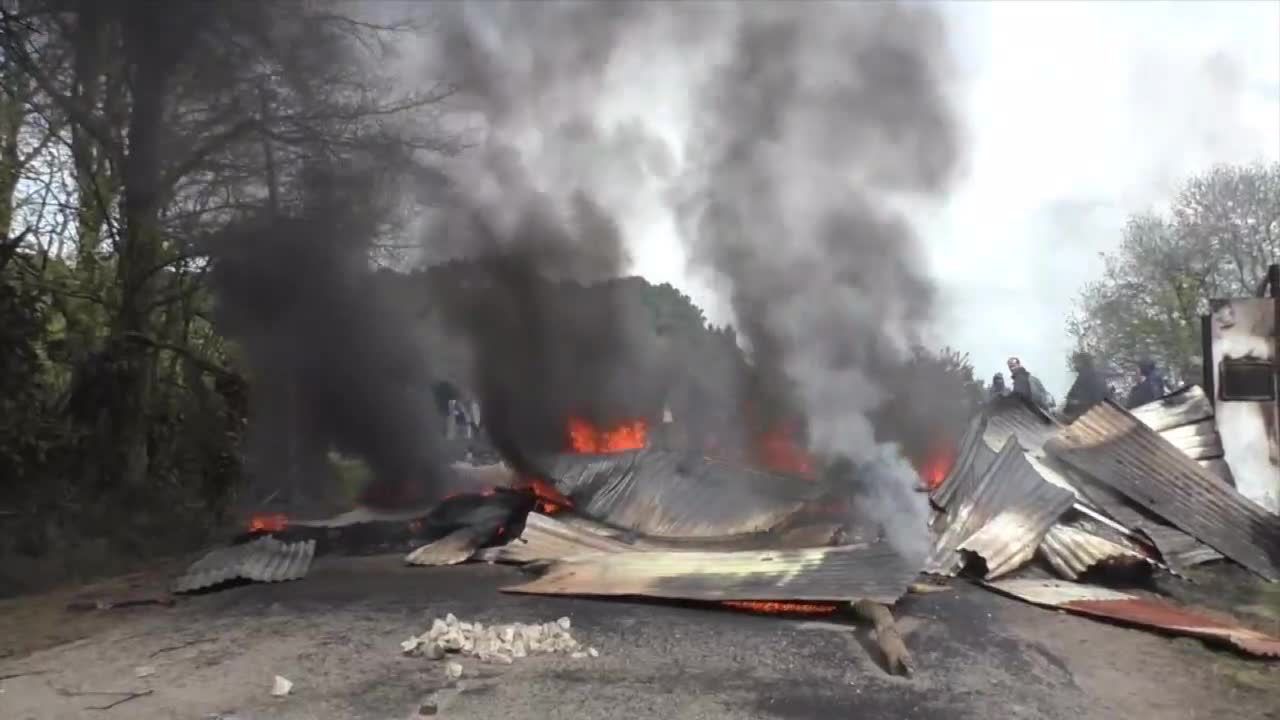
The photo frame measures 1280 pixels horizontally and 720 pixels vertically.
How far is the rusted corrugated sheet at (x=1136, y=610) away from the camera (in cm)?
571

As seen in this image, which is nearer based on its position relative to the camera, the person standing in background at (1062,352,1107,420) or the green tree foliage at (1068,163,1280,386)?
the person standing in background at (1062,352,1107,420)

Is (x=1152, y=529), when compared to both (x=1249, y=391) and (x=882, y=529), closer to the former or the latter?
(x=1249, y=391)

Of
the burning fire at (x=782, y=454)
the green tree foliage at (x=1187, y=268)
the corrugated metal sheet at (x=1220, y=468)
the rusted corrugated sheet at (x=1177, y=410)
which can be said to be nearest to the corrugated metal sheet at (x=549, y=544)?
the burning fire at (x=782, y=454)

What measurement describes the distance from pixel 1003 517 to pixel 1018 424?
1.95 meters

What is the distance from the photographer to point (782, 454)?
511 inches

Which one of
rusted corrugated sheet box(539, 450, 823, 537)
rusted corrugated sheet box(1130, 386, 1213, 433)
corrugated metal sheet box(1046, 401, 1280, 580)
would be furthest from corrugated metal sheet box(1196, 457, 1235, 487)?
rusted corrugated sheet box(539, 450, 823, 537)

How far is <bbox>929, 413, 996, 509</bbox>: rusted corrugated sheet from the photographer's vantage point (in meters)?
8.62

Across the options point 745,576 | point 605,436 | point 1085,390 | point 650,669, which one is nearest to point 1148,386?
point 1085,390

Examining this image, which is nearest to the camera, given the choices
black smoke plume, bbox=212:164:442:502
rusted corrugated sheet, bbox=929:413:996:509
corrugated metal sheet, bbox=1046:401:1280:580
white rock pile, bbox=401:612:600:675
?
white rock pile, bbox=401:612:600:675

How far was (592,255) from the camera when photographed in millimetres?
14711

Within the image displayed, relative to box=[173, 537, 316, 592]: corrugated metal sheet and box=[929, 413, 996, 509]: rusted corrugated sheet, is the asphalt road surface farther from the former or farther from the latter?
box=[929, 413, 996, 509]: rusted corrugated sheet

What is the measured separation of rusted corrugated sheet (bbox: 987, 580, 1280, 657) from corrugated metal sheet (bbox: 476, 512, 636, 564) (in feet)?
11.5

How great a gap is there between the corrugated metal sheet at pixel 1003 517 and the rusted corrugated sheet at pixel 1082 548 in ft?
0.35

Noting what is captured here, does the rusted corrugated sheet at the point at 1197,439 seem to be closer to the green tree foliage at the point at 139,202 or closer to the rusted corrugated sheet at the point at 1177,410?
the rusted corrugated sheet at the point at 1177,410
